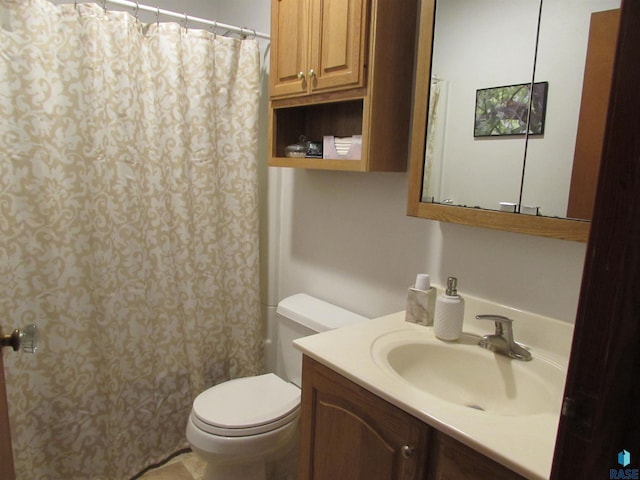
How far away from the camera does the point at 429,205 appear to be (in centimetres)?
133

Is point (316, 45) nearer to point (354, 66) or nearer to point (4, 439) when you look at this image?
point (354, 66)

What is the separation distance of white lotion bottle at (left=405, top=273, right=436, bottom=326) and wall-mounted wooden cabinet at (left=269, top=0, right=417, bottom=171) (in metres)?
0.40

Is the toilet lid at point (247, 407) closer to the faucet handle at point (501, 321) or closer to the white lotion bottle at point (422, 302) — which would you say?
the white lotion bottle at point (422, 302)

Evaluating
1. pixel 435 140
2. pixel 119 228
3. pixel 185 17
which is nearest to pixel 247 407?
pixel 119 228

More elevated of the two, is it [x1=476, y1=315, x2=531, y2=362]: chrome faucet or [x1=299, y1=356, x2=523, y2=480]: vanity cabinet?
[x1=476, y1=315, x2=531, y2=362]: chrome faucet

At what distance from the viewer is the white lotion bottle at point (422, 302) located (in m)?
1.36

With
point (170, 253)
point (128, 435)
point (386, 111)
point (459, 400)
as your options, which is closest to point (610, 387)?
point (459, 400)

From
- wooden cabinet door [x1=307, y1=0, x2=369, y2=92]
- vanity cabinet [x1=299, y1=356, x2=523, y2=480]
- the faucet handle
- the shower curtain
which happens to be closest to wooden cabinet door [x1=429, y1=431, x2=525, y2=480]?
vanity cabinet [x1=299, y1=356, x2=523, y2=480]

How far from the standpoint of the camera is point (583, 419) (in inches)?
16.7

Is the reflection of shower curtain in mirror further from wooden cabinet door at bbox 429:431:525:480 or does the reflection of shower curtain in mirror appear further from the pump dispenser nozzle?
wooden cabinet door at bbox 429:431:525:480

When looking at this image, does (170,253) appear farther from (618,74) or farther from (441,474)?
(618,74)

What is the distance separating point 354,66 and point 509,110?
1.61 feet

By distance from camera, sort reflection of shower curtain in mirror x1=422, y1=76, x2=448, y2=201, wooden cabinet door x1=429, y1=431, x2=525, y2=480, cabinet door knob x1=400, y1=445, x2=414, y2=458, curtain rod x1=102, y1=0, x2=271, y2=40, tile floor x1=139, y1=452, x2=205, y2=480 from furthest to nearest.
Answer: tile floor x1=139, y1=452, x2=205, y2=480
curtain rod x1=102, y1=0, x2=271, y2=40
reflection of shower curtain in mirror x1=422, y1=76, x2=448, y2=201
cabinet door knob x1=400, y1=445, x2=414, y2=458
wooden cabinet door x1=429, y1=431, x2=525, y2=480

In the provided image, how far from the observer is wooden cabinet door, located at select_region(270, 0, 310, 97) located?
5.08 feet
